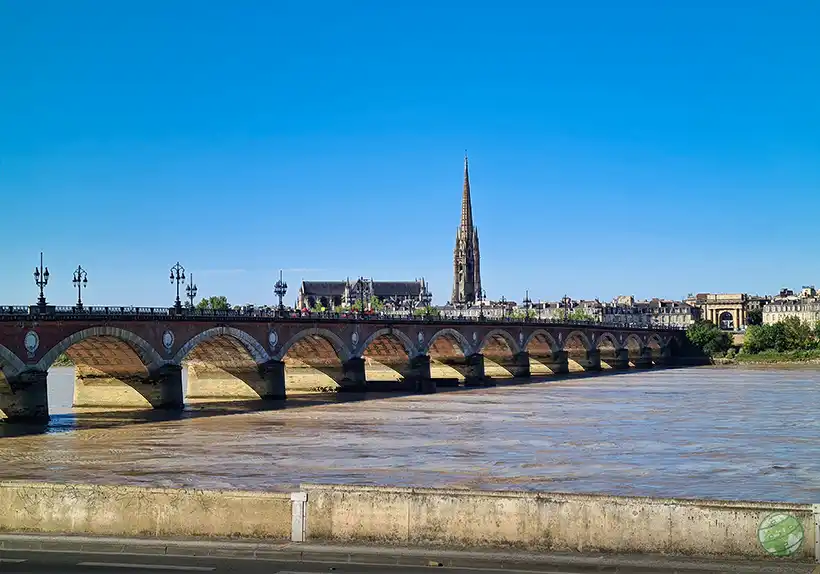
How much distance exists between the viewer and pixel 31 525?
68.0 feet

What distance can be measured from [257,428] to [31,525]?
42.1 m

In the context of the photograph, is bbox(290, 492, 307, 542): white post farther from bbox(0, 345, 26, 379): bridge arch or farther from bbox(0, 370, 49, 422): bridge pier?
bbox(0, 370, 49, 422): bridge pier

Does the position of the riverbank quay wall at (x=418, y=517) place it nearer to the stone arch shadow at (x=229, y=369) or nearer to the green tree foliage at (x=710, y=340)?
the stone arch shadow at (x=229, y=369)

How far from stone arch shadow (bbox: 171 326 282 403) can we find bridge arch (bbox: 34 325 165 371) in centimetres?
855

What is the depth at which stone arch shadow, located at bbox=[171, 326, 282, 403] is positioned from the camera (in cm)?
8369

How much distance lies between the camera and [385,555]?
1912 centimetres

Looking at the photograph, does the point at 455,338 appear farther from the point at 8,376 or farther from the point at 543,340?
the point at 8,376

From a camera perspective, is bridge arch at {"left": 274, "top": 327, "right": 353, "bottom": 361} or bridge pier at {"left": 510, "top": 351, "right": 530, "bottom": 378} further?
bridge pier at {"left": 510, "top": 351, "right": 530, "bottom": 378}

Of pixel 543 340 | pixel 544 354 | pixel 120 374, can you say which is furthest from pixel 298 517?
pixel 544 354

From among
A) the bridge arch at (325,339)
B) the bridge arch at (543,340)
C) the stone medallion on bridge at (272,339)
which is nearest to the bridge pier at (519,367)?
the bridge arch at (543,340)

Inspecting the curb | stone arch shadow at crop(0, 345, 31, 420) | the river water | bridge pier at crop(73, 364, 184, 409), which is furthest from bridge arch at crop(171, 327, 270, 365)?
the curb

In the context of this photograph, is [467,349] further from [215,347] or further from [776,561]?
[776,561]

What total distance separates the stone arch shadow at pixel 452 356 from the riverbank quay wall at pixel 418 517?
309 ft

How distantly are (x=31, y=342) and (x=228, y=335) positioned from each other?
20329 mm
